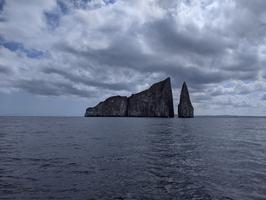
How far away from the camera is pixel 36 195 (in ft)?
49.8

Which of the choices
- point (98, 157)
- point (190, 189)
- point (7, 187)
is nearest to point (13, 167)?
point (7, 187)

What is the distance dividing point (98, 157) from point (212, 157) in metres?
11.7

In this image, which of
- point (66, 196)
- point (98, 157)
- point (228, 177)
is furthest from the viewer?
point (98, 157)

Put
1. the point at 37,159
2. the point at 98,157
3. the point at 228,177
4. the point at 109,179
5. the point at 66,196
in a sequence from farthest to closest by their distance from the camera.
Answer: the point at 98,157
the point at 37,159
the point at 228,177
the point at 109,179
the point at 66,196

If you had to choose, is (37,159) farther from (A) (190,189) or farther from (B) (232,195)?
(B) (232,195)

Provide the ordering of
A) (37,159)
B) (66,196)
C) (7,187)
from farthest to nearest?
1. (37,159)
2. (7,187)
3. (66,196)

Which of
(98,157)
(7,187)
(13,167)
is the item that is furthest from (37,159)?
(7,187)

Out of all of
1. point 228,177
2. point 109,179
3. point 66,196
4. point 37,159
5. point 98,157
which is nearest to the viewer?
point 66,196

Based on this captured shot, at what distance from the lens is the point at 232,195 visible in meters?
16.0

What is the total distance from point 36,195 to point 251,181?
14.0 metres

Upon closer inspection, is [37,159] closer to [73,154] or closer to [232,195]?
[73,154]

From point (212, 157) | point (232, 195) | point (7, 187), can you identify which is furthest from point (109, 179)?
point (212, 157)

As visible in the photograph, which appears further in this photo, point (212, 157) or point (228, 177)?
point (212, 157)

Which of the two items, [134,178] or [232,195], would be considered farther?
[134,178]
